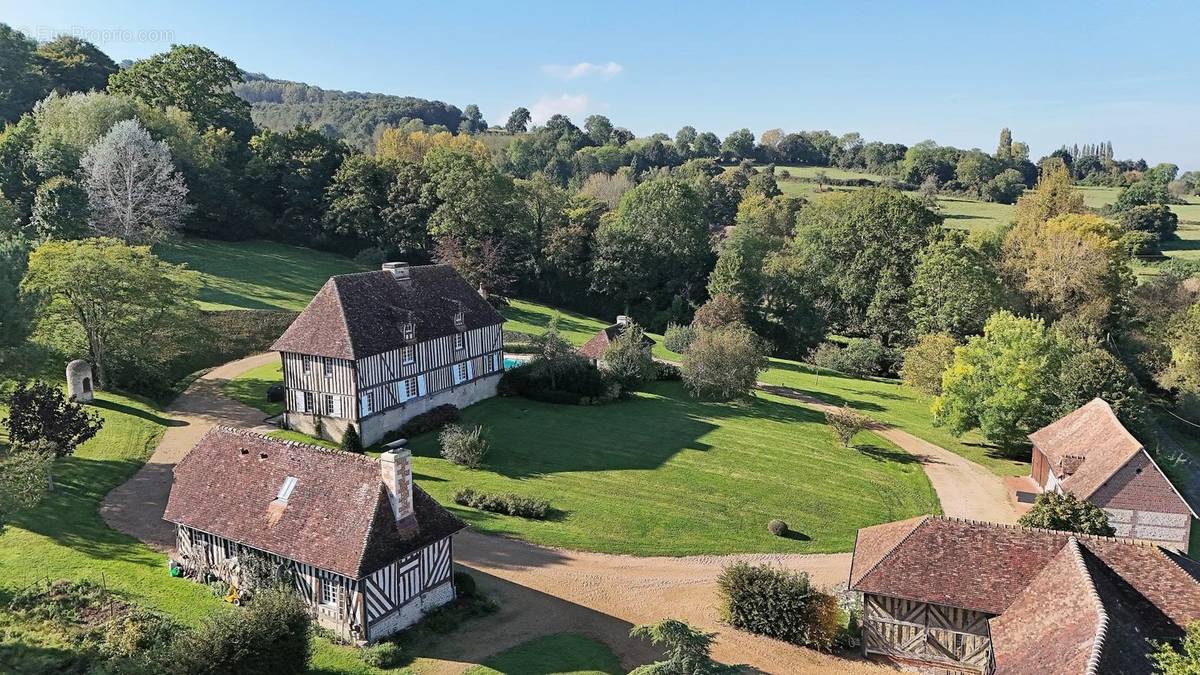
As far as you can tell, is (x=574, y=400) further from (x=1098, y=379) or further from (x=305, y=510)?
(x=1098, y=379)

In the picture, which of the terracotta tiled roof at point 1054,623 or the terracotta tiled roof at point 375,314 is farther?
the terracotta tiled roof at point 375,314

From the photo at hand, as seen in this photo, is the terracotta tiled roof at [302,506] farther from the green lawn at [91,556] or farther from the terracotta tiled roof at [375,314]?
the terracotta tiled roof at [375,314]

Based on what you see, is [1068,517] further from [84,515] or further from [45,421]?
[45,421]

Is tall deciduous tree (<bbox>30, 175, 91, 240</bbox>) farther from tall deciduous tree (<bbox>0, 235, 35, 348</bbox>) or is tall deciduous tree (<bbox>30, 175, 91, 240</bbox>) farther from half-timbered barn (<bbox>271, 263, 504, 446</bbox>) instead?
half-timbered barn (<bbox>271, 263, 504, 446</bbox>)

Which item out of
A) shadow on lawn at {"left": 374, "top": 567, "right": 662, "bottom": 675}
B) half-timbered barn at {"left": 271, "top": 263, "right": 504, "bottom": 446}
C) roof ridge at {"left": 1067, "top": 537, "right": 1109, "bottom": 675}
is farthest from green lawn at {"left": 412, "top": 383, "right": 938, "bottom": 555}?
roof ridge at {"left": 1067, "top": 537, "right": 1109, "bottom": 675}

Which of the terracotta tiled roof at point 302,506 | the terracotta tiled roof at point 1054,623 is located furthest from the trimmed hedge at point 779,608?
the terracotta tiled roof at point 302,506

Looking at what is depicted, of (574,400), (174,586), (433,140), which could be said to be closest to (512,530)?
(174,586)
